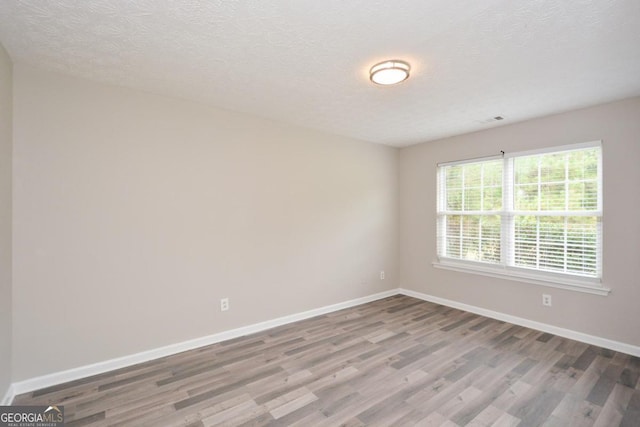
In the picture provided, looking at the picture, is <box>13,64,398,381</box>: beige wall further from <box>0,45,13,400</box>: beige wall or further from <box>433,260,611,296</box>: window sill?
<box>433,260,611,296</box>: window sill

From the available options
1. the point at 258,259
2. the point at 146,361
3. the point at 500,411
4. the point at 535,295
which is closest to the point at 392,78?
the point at 258,259

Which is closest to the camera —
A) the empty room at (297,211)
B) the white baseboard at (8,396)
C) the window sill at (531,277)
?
the empty room at (297,211)

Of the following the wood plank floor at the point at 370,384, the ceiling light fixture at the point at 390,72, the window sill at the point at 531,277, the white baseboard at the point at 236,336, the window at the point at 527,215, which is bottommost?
the wood plank floor at the point at 370,384

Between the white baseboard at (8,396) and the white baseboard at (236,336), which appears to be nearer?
the white baseboard at (8,396)

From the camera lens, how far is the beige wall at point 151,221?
7.70ft

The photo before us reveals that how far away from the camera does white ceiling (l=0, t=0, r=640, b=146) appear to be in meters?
1.68

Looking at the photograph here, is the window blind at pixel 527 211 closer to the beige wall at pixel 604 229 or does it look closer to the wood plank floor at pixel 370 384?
the beige wall at pixel 604 229

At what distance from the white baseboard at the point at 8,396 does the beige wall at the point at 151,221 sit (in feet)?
0.30

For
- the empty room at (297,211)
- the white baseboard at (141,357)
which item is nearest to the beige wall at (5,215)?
the empty room at (297,211)

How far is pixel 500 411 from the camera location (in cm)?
210

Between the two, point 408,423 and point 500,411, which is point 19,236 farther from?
point 500,411

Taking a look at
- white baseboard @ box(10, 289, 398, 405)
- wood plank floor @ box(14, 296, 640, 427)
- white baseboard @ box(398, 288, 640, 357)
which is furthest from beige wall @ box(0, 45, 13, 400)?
white baseboard @ box(398, 288, 640, 357)

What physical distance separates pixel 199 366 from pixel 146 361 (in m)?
0.53

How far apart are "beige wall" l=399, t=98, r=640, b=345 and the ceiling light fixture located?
2185mm
